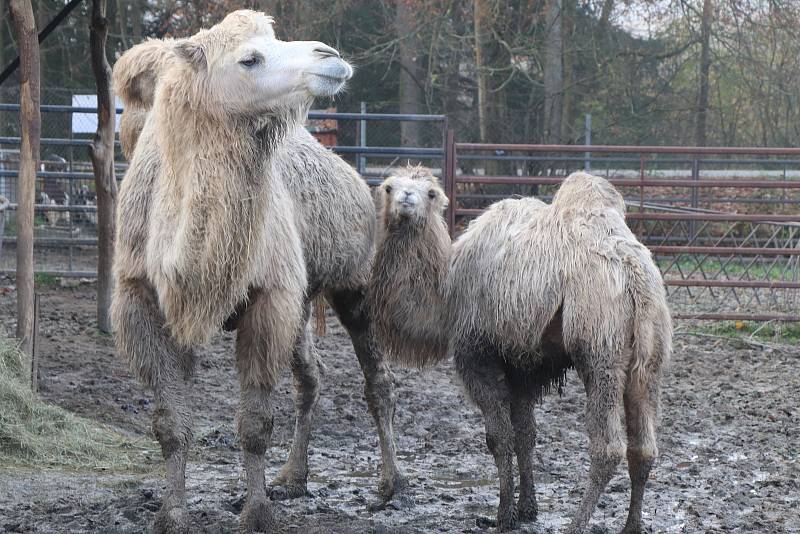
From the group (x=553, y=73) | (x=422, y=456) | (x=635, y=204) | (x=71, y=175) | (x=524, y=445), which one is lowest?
(x=422, y=456)

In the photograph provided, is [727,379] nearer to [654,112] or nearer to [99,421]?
[99,421]

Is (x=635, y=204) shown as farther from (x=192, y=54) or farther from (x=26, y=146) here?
(x=192, y=54)

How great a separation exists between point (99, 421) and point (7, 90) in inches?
540

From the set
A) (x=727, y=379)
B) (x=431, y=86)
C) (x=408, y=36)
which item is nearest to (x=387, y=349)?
(x=727, y=379)

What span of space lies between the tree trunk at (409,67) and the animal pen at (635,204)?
57 cm

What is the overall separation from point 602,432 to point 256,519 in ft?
5.07

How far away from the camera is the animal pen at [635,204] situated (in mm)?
11008

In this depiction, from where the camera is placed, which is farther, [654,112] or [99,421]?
[654,112]

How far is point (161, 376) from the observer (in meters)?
4.71

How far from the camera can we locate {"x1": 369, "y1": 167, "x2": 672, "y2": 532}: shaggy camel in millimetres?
4820

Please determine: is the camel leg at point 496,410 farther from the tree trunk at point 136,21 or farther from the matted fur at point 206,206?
the tree trunk at point 136,21

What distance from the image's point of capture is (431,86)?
19.5 meters

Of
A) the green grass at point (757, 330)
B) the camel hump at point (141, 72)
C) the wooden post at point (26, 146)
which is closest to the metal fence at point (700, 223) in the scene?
the green grass at point (757, 330)

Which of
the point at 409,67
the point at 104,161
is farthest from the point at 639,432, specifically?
the point at 409,67
